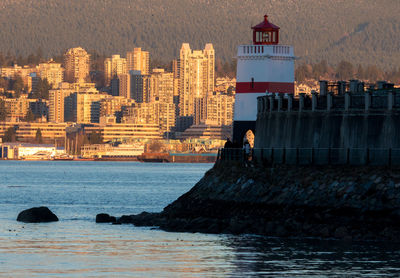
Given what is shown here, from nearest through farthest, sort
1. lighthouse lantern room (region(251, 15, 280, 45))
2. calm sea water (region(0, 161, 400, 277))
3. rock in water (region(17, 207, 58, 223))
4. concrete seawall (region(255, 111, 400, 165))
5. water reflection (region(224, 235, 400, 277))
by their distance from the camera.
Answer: water reflection (region(224, 235, 400, 277)), calm sea water (region(0, 161, 400, 277)), concrete seawall (region(255, 111, 400, 165)), rock in water (region(17, 207, 58, 223)), lighthouse lantern room (region(251, 15, 280, 45))

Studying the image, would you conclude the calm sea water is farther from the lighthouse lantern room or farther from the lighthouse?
the lighthouse lantern room

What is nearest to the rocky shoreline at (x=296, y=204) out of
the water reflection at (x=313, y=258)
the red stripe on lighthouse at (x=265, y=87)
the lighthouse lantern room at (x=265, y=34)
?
the water reflection at (x=313, y=258)

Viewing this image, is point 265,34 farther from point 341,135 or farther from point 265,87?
point 341,135

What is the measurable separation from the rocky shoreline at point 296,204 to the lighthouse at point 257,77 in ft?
24.9

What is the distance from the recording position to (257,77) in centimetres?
6234

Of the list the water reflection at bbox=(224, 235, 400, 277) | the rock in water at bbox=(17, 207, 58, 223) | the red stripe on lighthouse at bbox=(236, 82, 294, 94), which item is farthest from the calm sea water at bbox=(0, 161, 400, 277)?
the red stripe on lighthouse at bbox=(236, 82, 294, 94)

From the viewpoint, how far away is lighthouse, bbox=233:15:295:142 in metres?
62.1

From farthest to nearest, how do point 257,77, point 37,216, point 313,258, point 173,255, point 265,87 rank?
point 257,77, point 265,87, point 37,216, point 173,255, point 313,258

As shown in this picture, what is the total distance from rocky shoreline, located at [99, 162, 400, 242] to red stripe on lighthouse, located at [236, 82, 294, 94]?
790cm

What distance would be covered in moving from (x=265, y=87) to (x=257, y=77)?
818mm

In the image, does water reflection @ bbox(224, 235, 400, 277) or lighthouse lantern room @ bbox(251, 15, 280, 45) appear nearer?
water reflection @ bbox(224, 235, 400, 277)

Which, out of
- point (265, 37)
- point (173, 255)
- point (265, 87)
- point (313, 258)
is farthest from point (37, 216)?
point (313, 258)

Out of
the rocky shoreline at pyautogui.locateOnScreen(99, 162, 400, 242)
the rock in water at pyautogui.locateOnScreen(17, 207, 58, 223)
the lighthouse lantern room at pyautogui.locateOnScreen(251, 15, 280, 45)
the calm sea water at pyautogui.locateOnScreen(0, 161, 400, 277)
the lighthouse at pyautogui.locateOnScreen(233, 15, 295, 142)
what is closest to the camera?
the calm sea water at pyautogui.locateOnScreen(0, 161, 400, 277)

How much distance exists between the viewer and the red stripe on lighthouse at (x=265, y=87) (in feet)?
203
